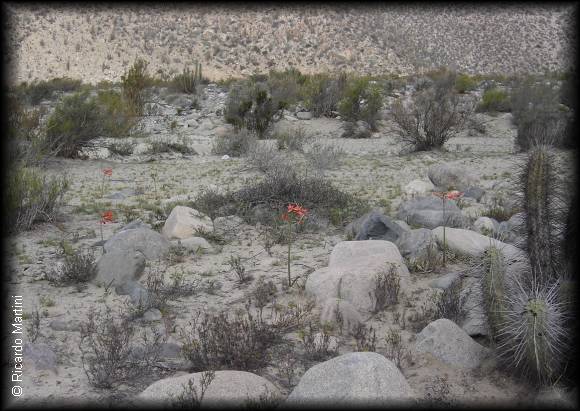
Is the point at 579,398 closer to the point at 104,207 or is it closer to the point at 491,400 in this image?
the point at 491,400

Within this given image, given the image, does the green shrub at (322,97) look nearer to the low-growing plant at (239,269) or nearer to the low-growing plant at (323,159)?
the low-growing plant at (323,159)

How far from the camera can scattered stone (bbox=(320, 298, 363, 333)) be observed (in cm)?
449

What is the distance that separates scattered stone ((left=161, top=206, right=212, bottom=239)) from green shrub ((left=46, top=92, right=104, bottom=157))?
551 cm

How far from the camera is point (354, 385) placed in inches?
121

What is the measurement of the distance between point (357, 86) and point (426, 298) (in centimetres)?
1567

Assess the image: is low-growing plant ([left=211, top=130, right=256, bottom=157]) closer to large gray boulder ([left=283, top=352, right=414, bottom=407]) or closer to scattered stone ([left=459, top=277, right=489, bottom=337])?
scattered stone ([left=459, top=277, right=489, bottom=337])

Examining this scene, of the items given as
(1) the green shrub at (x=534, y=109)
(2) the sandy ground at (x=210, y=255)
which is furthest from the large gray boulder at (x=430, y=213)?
(1) the green shrub at (x=534, y=109)

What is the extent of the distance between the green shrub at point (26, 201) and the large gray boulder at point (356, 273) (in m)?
3.71

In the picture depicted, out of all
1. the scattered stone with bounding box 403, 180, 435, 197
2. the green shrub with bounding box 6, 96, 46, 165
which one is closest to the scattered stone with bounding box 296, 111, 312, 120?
the green shrub with bounding box 6, 96, 46, 165

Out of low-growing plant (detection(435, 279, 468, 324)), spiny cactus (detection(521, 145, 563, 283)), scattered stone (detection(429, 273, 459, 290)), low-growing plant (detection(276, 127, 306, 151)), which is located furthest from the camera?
low-growing plant (detection(276, 127, 306, 151))

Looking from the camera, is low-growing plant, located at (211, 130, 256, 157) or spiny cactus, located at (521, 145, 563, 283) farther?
low-growing plant, located at (211, 130, 256, 157)

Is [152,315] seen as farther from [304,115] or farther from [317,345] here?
[304,115]

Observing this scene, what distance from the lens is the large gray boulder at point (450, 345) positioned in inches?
151

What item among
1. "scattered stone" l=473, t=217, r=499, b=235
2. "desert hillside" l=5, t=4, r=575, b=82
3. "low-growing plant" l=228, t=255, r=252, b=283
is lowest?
"low-growing plant" l=228, t=255, r=252, b=283
